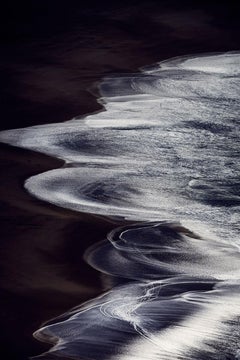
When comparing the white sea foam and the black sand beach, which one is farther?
the black sand beach

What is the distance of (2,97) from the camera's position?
4.80 meters

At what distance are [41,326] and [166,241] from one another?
0.72m

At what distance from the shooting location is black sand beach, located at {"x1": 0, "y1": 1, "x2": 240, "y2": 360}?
2656 millimetres

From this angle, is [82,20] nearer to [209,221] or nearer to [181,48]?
[181,48]

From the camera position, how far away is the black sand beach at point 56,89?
266 centimetres

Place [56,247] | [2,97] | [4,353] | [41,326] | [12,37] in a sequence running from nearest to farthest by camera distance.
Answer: [4,353], [41,326], [56,247], [2,97], [12,37]

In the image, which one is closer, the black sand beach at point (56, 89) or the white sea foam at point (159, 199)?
the white sea foam at point (159, 199)

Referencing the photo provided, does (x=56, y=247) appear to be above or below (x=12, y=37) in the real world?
below

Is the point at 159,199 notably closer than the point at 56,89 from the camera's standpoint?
Yes

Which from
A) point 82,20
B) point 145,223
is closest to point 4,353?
point 145,223

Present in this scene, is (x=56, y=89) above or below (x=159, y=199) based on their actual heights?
above

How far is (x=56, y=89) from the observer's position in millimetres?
4973

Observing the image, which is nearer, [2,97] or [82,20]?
[2,97]

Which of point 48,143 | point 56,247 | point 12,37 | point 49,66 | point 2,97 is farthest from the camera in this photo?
point 12,37
